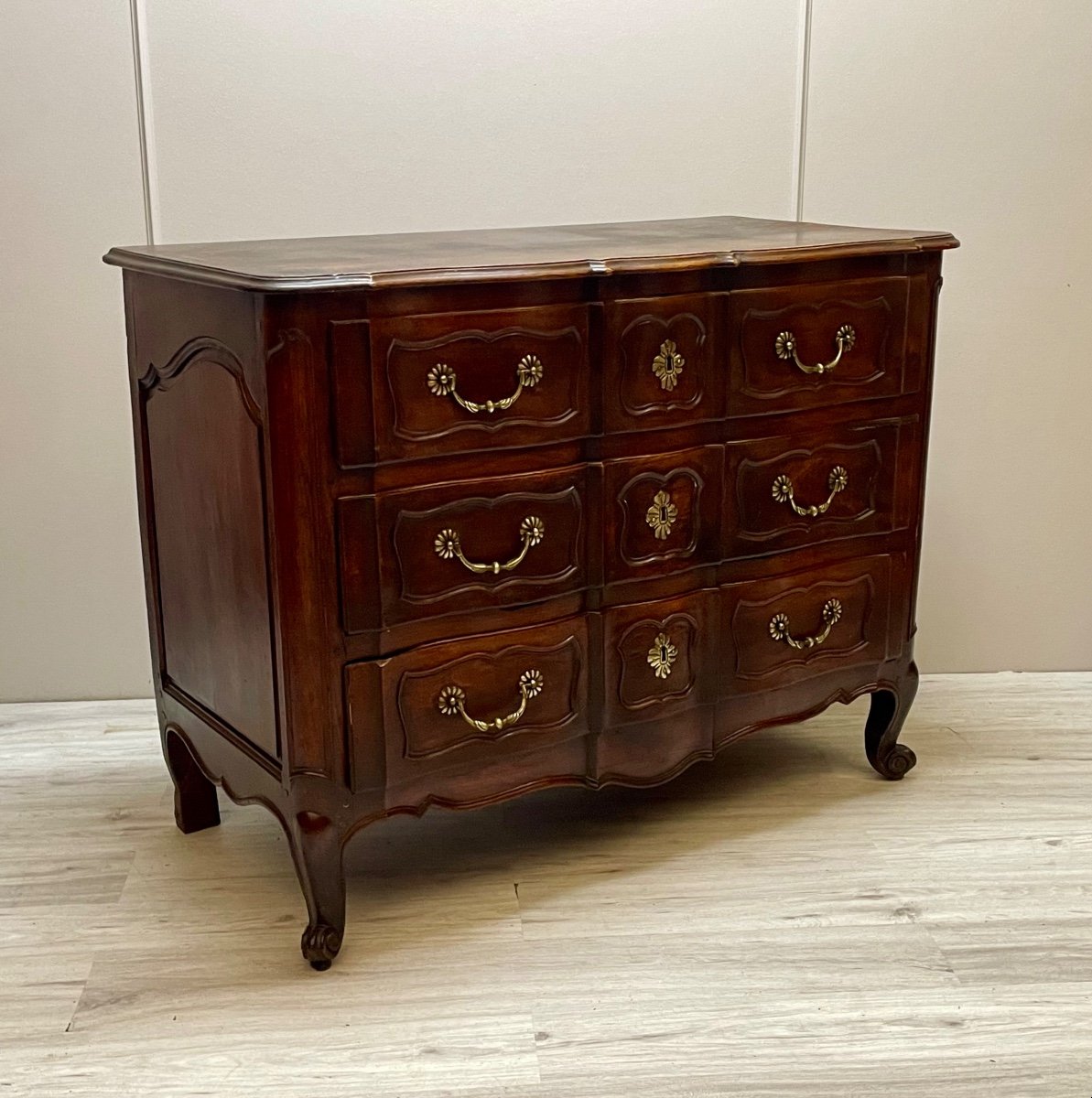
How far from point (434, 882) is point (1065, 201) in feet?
5.95

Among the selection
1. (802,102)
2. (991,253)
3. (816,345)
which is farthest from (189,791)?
(991,253)

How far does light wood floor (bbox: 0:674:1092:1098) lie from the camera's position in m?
1.76

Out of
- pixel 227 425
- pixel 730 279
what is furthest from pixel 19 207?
pixel 730 279

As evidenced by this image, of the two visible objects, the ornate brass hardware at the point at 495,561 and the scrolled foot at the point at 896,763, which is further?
the scrolled foot at the point at 896,763

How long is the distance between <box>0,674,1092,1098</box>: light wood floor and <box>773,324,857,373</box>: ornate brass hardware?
0.77m

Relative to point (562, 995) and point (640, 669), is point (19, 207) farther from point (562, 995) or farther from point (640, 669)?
point (562, 995)

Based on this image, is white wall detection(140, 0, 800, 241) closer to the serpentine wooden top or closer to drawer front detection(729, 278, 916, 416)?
the serpentine wooden top

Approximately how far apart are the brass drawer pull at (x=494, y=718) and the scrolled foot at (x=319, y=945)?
0.34 m

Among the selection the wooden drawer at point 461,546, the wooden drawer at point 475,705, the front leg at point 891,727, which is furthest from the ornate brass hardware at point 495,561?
the front leg at point 891,727

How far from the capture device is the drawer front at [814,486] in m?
2.18

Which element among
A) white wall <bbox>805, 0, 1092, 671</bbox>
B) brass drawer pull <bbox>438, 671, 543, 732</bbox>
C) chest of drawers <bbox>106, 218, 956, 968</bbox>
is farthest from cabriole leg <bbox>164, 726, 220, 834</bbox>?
white wall <bbox>805, 0, 1092, 671</bbox>

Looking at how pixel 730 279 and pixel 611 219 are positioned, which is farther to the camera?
pixel 611 219

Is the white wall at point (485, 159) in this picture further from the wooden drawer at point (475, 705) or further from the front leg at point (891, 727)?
the wooden drawer at point (475, 705)

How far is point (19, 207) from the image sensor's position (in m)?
2.61
